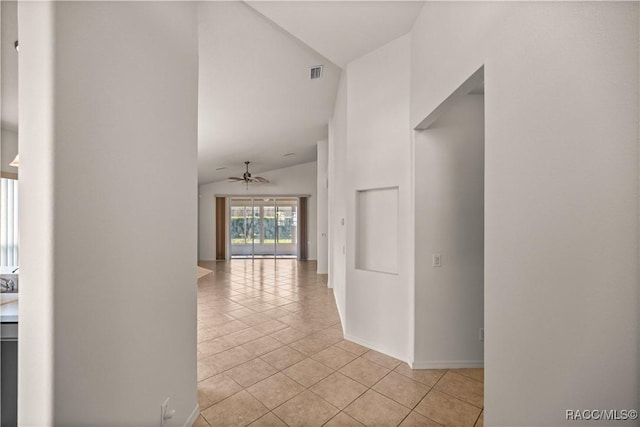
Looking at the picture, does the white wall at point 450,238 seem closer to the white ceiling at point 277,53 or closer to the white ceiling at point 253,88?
the white ceiling at point 277,53

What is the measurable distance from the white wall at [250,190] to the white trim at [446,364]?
740 cm

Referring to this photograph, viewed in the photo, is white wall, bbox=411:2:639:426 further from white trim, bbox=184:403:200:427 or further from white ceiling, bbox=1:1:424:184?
white trim, bbox=184:403:200:427

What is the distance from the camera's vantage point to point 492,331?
4.46 ft

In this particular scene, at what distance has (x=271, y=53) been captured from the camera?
9.65ft

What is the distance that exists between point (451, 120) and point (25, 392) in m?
3.30

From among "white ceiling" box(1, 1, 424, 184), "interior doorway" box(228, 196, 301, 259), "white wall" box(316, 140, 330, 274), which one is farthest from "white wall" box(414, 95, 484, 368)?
"interior doorway" box(228, 196, 301, 259)

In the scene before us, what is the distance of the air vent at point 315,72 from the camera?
3492mm

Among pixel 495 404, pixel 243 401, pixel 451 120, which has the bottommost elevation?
pixel 243 401

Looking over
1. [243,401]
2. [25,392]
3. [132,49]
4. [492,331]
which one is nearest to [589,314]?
[492,331]

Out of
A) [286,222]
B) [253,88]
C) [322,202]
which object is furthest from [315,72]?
[286,222]

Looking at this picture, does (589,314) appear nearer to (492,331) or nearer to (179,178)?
(492,331)

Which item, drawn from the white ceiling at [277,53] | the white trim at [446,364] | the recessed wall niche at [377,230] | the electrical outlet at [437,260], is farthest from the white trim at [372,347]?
the white ceiling at [277,53]

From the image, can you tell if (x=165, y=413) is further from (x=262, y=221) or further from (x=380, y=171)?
(x=262, y=221)

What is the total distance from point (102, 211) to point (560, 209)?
178cm
